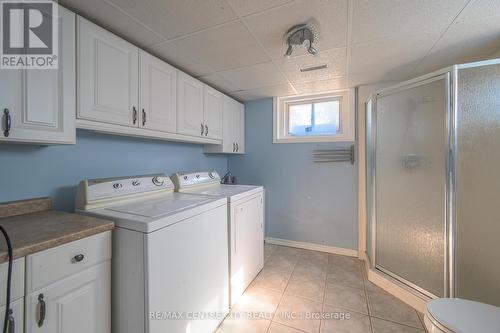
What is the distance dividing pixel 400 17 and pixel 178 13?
1399 millimetres

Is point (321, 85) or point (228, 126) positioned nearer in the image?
point (321, 85)

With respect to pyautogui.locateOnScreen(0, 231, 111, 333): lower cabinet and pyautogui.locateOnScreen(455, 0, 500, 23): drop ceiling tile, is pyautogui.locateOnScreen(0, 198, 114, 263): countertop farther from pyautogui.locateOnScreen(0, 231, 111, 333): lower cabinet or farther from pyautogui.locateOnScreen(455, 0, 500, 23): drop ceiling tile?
pyautogui.locateOnScreen(455, 0, 500, 23): drop ceiling tile

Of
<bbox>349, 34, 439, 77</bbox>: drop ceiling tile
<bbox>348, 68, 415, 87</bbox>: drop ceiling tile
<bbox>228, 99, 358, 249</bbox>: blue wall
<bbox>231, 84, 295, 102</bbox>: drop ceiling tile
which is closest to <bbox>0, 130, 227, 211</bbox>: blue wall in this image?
<bbox>231, 84, 295, 102</bbox>: drop ceiling tile

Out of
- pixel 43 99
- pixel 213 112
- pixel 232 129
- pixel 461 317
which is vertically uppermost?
pixel 213 112

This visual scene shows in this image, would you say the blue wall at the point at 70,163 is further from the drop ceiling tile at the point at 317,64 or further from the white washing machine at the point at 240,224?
the drop ceiling tile at the point at 317,64

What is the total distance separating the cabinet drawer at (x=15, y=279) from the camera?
0.70 m

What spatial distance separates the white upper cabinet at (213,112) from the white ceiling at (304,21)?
0.23 m

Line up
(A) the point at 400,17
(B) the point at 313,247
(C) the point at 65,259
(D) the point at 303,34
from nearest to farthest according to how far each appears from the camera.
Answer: (C) the point at 65,259
(A) the point at 400,17
(D) the point at 303,34
(B) the point at 313,247

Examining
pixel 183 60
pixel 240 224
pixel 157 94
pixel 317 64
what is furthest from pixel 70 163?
pixel 317 64

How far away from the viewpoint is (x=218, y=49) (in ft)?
5.41

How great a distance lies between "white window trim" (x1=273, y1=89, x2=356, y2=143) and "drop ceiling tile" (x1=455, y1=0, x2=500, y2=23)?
1256 millimetres

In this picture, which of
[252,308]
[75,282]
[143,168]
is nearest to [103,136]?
[143,168]

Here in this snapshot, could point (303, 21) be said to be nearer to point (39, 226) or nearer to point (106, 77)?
point (106, 77)

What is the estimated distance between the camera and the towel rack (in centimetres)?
255
